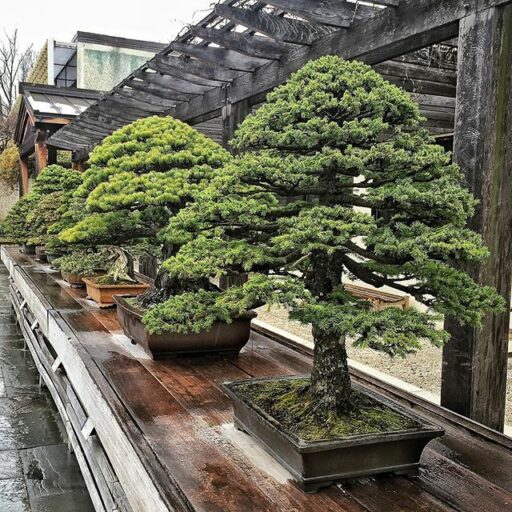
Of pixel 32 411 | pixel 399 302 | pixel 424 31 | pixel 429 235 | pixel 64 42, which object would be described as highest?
pixel 64 42

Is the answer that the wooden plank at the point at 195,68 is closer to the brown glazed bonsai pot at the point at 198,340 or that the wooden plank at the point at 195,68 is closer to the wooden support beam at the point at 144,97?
the wooden support beam at the point at 144,97

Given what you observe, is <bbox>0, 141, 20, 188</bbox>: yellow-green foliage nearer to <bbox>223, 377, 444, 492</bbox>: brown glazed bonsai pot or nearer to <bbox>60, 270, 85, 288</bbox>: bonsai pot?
<bbox>60, 270, 85, 288</bbox>: bonsai pot

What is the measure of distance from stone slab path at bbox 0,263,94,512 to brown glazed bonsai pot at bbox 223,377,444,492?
5.30 ft

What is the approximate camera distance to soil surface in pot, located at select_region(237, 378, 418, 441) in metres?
1.67

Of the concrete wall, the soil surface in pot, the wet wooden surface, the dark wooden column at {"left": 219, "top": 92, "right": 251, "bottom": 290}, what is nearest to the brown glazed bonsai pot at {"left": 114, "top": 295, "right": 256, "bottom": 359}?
the wet wooden surface

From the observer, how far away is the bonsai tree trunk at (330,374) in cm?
178

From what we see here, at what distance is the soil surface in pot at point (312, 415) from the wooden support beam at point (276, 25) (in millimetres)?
1935

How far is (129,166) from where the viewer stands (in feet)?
10.5

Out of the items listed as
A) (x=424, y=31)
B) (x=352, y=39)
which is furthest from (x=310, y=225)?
(x=352, y=39)

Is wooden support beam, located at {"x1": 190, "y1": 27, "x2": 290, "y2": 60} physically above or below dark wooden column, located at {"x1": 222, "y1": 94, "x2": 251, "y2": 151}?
above

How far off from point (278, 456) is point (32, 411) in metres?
3.04

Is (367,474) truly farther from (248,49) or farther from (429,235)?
(248,49)

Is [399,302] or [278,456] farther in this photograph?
[399,302]

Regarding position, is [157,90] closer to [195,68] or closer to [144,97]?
[144,97]
